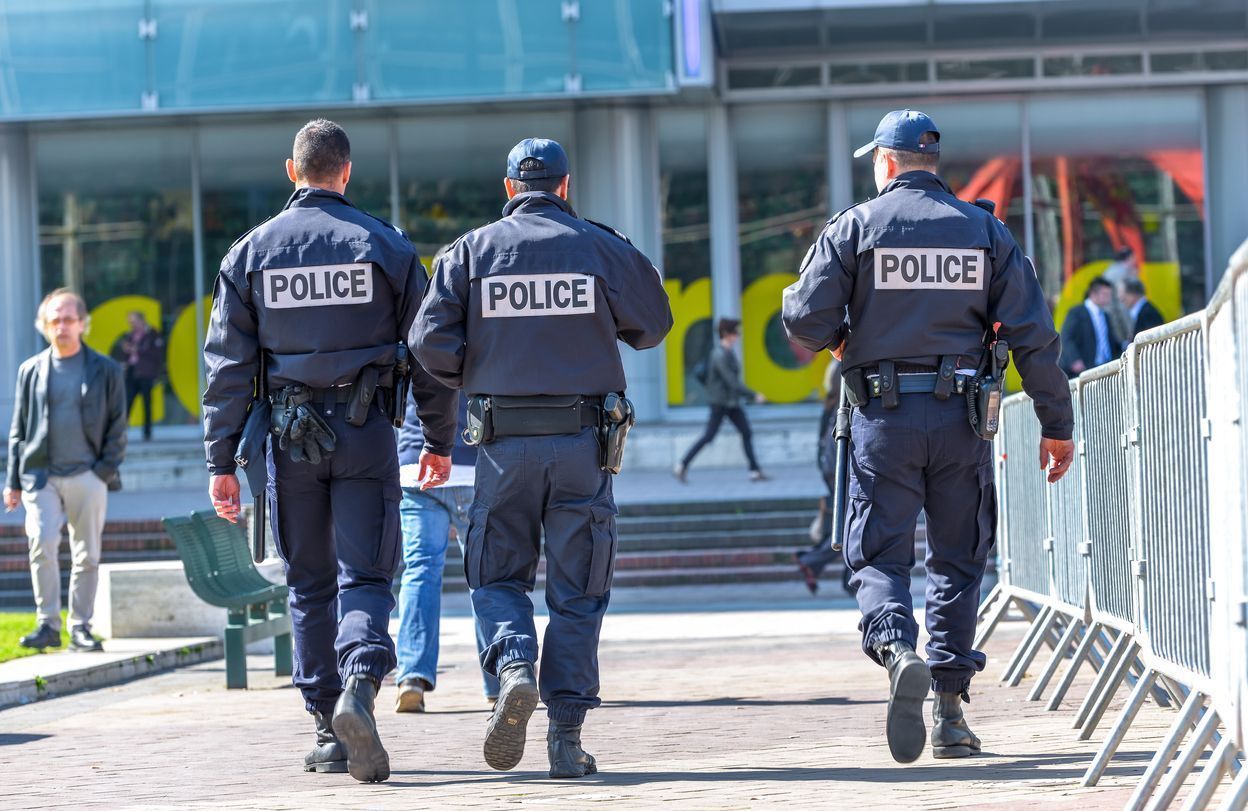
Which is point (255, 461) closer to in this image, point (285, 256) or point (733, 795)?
point (285, 256)

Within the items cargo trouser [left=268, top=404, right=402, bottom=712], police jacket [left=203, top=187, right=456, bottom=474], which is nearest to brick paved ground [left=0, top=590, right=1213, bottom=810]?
→ cargo trouser [left=268, top=404, right=402, bottom=712]

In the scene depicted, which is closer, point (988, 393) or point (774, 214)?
point (988, 393)

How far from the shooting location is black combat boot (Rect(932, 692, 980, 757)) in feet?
19.5

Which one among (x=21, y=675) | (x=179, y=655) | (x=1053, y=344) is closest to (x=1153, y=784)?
(x=1053, y=344)

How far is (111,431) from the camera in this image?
10805mm

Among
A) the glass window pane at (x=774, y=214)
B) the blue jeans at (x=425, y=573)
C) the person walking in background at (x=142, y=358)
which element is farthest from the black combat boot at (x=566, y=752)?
the person walking in background at (x=142, y=358)

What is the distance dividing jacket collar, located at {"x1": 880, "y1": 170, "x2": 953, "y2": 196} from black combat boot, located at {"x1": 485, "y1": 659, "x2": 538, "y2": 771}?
1.94 metres

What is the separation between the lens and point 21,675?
9.22 metres

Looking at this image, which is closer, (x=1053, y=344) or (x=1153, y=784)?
(x=1153, y=784)

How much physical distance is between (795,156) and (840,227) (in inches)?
649

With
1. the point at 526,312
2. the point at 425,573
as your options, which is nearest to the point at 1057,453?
the point at 526,312

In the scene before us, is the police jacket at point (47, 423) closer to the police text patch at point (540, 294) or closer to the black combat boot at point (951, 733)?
the police text patch at point (540, 294)

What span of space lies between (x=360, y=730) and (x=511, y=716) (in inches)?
19.3

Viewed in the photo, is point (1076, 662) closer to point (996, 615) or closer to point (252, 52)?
point (996, 615)
